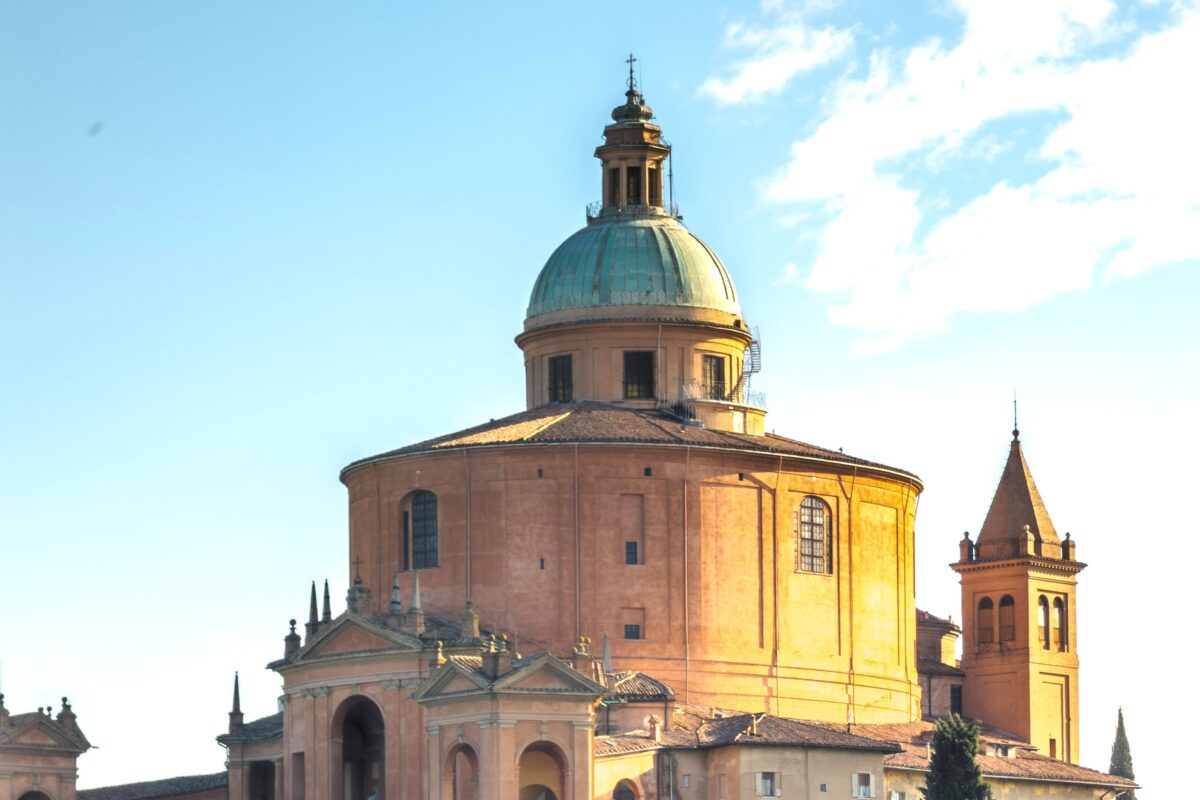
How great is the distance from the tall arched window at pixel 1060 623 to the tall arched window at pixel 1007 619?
156 centimetres

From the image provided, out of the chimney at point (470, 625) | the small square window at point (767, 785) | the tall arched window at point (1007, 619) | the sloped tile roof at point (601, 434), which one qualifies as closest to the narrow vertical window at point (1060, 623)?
the tall arched window at point (1007, 619)

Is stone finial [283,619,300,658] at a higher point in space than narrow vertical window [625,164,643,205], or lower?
lower

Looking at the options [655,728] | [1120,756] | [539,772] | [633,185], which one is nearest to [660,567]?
[655,728]

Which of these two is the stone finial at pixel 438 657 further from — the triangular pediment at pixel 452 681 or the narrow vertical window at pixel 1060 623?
the narrow vertical window at pixel 1060 623

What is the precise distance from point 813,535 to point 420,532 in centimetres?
1154

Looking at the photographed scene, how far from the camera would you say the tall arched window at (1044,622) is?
102 metres

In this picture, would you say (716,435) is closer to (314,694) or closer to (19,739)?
(314,694)

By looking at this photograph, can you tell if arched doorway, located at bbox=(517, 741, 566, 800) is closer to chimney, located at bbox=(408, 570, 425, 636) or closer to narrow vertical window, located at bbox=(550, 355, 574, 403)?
chimney, located at bbox=(408, 570, 425, 636)

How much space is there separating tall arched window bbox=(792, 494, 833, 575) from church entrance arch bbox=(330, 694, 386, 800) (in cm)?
1314

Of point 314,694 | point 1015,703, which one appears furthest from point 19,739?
point 1015,703

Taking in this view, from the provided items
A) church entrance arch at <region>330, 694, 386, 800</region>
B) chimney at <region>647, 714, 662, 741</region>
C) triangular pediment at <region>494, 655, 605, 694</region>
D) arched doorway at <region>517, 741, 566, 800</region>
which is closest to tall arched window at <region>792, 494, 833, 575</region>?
chimney at <region>647, 714, 662, 741</region>

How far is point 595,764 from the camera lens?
79562 millimetres

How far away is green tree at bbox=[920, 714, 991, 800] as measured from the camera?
3302 inches

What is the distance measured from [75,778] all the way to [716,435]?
2211 cm
